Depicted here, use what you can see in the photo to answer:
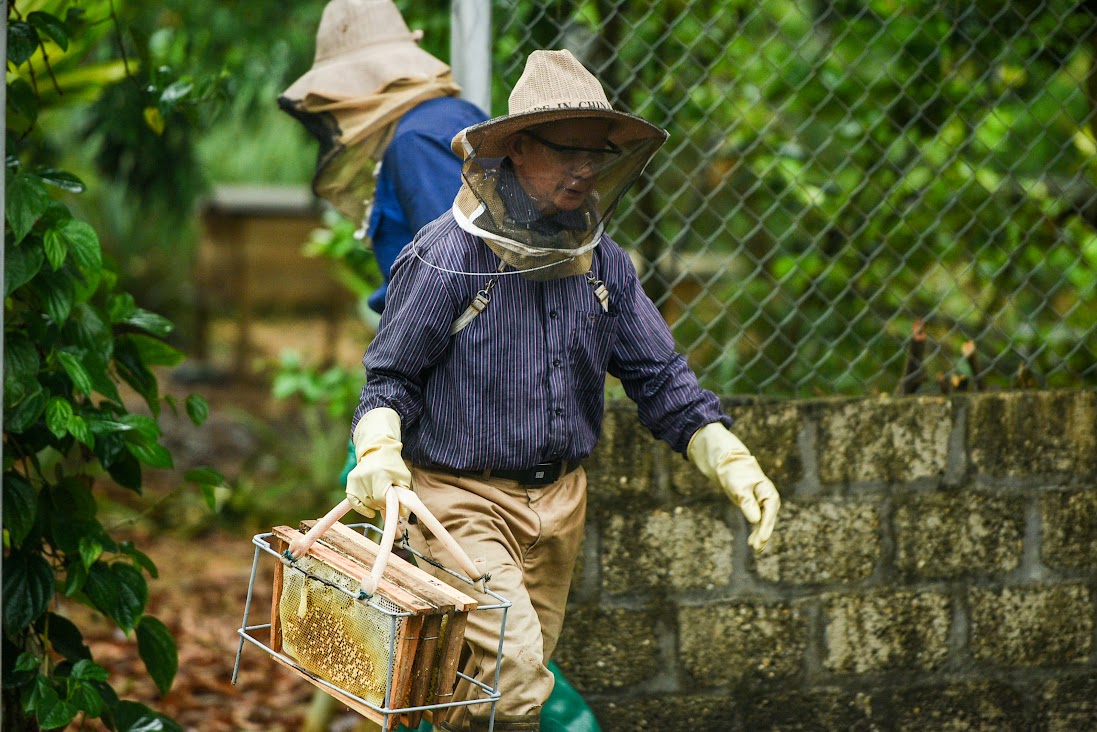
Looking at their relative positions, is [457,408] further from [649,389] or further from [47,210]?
[47,210]

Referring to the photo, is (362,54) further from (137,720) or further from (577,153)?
(137,720)

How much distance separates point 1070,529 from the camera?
3549 mm

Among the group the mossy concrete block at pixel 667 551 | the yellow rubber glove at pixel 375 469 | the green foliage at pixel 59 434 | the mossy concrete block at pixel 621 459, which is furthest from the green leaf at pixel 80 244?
the mossy concrete block at pixel 667 551

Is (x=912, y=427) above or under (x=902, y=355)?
under

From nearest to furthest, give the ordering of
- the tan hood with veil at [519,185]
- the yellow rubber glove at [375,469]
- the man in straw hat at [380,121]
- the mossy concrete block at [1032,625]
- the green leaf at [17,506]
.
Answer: the yellow rubber glove at [375,469], the tan hood with veil at [519,185], the green leaf at [17,506], the man in straw hat at [380,121], the mossy concrete block at [1032,625]

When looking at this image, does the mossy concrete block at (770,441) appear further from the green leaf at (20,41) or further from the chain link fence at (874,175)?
the green leaf at (20,41)

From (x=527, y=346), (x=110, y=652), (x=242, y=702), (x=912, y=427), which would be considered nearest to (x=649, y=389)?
(x=527, y=346)

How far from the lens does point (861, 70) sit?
4.20m

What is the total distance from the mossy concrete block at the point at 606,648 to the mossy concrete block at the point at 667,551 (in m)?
0.08

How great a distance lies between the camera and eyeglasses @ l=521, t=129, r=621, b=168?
2.36m

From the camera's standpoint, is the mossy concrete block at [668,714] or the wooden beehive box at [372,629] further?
the mossy concrete block at [668,714]

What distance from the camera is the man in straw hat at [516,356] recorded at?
92.7 inches

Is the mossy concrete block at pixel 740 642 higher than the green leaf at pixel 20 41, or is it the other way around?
the green leaf at pixel 20 41

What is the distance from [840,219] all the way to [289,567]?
231 centimetres
